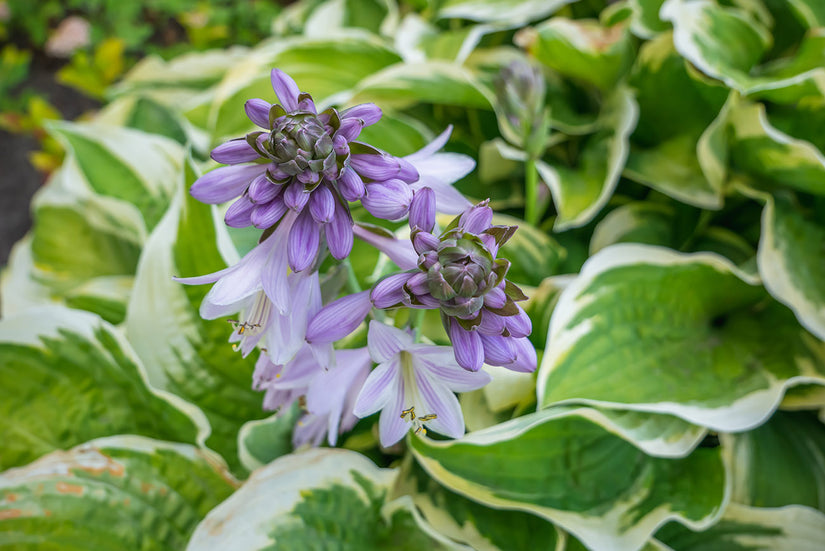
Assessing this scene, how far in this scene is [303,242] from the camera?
397mm

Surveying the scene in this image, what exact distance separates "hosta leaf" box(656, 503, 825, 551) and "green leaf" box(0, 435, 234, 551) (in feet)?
1.61

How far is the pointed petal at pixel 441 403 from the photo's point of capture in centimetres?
45

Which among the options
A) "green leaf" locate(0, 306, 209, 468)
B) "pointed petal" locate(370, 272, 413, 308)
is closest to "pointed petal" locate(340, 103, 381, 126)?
"pointed petal" locate(370, 272, 413, 308)

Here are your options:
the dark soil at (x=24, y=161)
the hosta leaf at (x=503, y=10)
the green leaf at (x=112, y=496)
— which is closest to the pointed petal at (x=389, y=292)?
the green leaf at (x=112, y=496)

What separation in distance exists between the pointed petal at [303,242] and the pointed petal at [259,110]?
0.20 feet

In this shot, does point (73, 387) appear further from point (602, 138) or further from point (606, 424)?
point (602, 138)

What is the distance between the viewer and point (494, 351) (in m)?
0.40

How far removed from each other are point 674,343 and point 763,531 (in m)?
0.21

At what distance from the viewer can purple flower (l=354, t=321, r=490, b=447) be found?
42 cm

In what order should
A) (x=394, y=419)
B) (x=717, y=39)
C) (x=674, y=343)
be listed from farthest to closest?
(x=717, y=39), (x=674, y=343), (x=394, y=419)

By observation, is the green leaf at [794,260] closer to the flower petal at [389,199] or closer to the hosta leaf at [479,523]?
the hosta leaf at [479,523]

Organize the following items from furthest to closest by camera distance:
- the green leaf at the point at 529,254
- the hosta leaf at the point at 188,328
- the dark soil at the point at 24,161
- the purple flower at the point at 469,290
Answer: the dark soil at the point at 24,161 → the green leaf at the point at 529,254 → the hosta leaf at the point at 188,328 → the purple flower at the point at 469,290

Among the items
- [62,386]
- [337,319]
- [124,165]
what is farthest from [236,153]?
[124,165]

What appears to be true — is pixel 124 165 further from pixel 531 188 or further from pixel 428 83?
pixel 531 188
